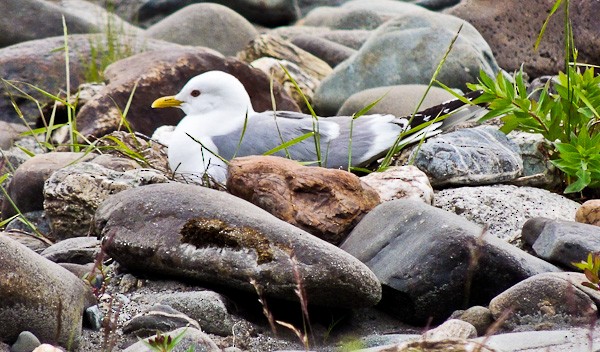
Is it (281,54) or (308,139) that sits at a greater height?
(308,139)

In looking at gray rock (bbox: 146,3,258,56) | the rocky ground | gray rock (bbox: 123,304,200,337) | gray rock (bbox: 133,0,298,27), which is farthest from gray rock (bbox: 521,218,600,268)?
gray rock (bbox: 133,0,298,27)

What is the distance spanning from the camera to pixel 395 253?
3900mm

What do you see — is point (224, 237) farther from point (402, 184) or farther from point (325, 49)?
point (325, 49)

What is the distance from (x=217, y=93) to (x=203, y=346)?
2930 mm

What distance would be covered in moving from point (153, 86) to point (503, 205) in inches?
133

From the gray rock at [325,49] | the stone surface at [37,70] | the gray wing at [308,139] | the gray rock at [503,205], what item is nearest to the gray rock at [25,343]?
the gray wing at [308,139]

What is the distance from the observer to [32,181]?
206 inches

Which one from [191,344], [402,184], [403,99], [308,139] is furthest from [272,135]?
[191,344]

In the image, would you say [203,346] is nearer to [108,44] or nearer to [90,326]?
A: [90,326]

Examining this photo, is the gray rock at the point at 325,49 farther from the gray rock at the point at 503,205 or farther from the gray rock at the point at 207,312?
the gray rock at the point at 207,312

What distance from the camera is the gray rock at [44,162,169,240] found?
4668 mm

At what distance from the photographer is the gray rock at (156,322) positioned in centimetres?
331

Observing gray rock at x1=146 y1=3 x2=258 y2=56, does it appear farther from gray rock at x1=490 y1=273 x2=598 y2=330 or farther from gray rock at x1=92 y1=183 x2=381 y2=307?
gray rock at x1=490 y1=273 x2=598 y2=330

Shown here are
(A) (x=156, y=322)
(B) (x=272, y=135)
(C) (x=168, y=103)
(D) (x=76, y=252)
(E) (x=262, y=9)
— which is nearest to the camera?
(A) (x=156, y=322)
